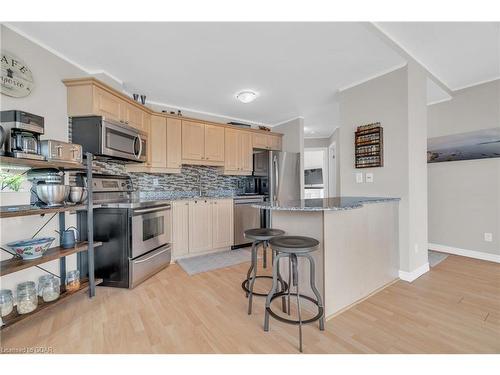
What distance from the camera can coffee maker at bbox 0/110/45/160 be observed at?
1.48 meters

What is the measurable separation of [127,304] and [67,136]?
179cm

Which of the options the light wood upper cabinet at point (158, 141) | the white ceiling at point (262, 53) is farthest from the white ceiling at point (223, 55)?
the light wood upper cabinet at point (158, 141)

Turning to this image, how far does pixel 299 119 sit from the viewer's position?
4.25 meters

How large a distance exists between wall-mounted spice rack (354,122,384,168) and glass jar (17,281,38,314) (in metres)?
3.31

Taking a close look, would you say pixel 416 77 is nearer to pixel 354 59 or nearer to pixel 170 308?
pixel 354 59

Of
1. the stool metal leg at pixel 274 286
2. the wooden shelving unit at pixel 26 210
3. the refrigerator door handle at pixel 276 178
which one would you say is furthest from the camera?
the refrigerator door handle at pixel 276 178

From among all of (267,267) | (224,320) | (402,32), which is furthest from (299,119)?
(224,320)

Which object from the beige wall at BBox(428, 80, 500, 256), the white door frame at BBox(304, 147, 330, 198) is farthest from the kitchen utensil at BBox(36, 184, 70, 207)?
the white door frame at BBox(304, 147, 330, 198)

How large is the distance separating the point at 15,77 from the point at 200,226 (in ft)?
7.91

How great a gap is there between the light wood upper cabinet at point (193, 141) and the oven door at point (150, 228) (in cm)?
101

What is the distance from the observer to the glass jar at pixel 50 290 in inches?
67.3

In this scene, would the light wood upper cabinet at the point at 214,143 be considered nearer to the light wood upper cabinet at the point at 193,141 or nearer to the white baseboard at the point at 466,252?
the light wood upper cabinet at the point at 193,141

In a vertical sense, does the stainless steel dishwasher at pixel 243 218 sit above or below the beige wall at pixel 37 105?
below

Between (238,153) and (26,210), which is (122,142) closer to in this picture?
(26,210)
